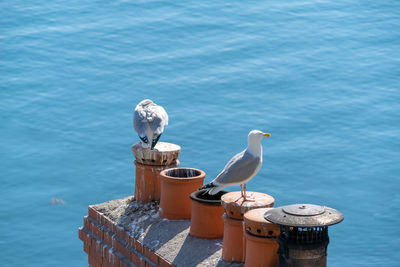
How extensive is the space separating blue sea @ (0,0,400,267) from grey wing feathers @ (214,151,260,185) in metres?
9.06

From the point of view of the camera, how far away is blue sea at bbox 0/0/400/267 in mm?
17078

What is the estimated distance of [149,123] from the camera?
8.07 m

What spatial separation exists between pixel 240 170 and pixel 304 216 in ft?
3.82

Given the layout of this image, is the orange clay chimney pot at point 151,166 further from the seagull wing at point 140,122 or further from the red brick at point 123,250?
the red brick at point 123,250

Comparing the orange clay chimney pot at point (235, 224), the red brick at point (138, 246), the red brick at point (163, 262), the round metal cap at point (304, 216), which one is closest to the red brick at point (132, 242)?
the red brick at point (138, 246)

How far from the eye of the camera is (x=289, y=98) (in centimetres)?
2134

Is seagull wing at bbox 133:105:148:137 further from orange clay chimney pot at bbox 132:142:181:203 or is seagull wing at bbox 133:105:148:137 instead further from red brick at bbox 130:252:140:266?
red brick at bbox 130:252:140:266

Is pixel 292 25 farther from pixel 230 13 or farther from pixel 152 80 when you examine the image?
pixel 152 80

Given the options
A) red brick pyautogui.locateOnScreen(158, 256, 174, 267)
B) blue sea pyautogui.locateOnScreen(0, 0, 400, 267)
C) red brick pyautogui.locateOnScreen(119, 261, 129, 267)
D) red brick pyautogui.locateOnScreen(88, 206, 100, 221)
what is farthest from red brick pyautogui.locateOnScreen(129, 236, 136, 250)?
blue sea pyautogui.locateOnScreen(0, 0, 400, 267)

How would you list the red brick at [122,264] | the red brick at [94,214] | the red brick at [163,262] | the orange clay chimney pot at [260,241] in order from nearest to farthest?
the orange clay chimney pot at [260,241] < the red brick at [163,262] < the red brick at [122,264] < the red brick at [94,214]

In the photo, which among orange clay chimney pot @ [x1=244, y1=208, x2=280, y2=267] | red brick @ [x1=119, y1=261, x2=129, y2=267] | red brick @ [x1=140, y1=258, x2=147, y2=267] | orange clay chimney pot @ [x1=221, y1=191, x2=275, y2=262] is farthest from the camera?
red brick @ [x1=119, y1=261, x2=129, y2=267]

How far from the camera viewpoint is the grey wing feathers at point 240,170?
6426 millimetres

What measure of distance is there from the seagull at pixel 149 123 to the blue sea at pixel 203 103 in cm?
774

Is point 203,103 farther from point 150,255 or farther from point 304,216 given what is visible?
point 304,216
